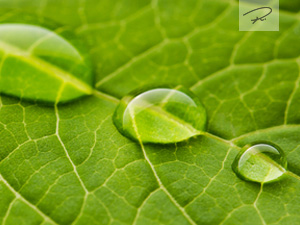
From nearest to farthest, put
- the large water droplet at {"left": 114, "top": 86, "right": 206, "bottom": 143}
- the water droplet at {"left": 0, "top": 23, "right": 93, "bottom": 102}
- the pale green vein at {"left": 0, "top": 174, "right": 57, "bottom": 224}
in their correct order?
the pale green vein at {"left": 0, "top": 174, "right": 57, "bottom": 224} < the large water droplet at {"left": 114, "top": 86, "right": 206, "bottom": 143} < the water droplet at {"left": 0, "top": 23, "right": 93, "bottom": 102}

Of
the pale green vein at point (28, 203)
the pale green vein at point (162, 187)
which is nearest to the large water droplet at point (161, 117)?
the pale green vein at point (162, 187)

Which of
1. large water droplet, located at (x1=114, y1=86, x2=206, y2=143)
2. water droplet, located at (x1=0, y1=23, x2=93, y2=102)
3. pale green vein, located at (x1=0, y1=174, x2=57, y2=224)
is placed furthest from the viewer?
water droplet, located at (x1=0, y1=23, x2=93, y2=102)

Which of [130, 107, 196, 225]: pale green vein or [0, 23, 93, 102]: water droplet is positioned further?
[0, 23, 93, 102]: water droplet

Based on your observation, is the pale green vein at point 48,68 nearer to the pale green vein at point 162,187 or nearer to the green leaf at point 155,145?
the green leaf at point 155,145

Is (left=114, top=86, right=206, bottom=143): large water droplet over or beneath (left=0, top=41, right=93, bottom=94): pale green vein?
beneath

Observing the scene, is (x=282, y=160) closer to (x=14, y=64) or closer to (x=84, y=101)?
(x=84, y=101)

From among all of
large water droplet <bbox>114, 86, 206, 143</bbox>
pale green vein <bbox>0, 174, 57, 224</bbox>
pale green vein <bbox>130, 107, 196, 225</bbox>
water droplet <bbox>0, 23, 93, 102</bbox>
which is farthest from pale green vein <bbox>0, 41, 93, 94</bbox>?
pale green vein <bbox>0, 174, 57, 224</bbox>

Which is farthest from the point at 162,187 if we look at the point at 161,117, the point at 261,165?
the point at 261,165

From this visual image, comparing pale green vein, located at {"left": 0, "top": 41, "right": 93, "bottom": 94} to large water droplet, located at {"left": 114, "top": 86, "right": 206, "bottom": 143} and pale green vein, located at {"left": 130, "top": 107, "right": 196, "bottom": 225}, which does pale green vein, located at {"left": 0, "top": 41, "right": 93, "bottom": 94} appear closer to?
large water droplet, located at {"left": 114, "top": 86, "right": 206, "bottom": 143}
